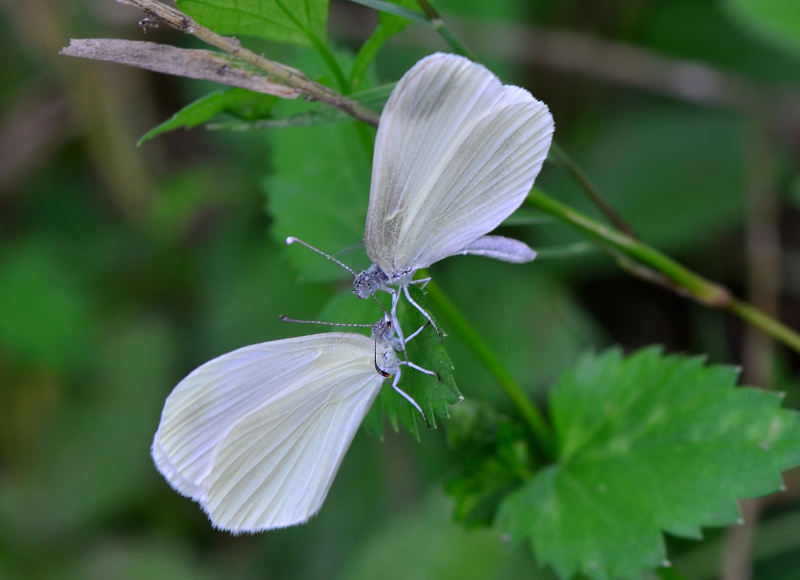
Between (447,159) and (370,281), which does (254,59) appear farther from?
(370,281)

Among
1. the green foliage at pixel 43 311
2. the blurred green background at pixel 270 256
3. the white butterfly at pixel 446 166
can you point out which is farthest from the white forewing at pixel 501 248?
the green foliage at pixel 43 311

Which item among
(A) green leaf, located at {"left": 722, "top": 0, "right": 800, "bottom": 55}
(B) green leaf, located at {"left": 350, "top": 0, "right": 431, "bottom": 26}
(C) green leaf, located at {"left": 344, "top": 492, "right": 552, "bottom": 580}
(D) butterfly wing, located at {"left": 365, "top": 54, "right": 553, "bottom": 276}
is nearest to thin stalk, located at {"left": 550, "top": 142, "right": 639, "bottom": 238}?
(D) butterfly wing, located at {"left": 365, "top": 54, "right": 553, "bottom": 276}

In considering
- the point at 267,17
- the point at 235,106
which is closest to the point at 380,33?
the point at 267,17

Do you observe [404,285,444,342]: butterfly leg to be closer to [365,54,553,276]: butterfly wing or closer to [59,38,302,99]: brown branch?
[365,54,553,276]: butterfly wing

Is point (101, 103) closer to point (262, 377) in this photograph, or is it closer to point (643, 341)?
point (262, 377)

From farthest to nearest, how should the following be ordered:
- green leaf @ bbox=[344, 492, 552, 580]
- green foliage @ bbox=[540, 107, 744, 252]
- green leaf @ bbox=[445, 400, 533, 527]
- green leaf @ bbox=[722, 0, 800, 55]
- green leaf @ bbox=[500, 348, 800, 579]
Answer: green foliage @ bbox=[540, 107, 744, 252] → green leaf @ bbox=[722, 0, 800, 55] → green leaf @ bbox=[344, 492, 552, 580] → green leaf @ bbox=[445, 400, 533, 527] → green leaf @ bbox=[500, 348, 800, 579]

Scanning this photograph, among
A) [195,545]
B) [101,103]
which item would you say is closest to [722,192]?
[195,545]
